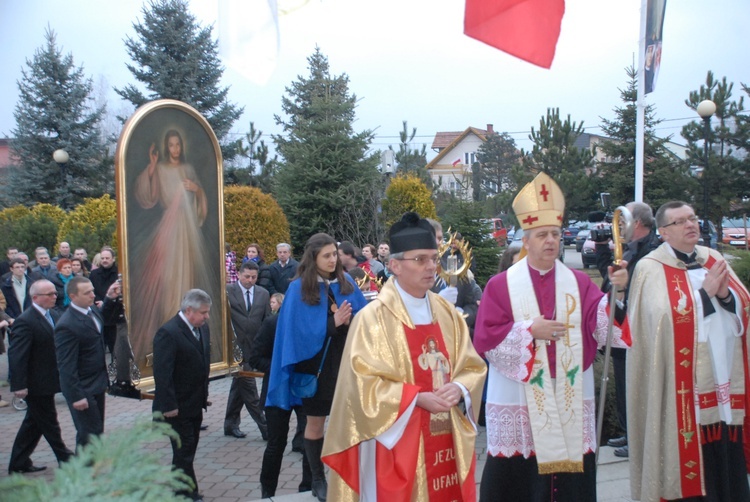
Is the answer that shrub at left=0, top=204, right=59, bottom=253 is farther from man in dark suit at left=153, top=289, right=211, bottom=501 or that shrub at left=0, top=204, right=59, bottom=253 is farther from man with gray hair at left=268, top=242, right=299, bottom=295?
man in dark suit at left=153, top=289, right=211, bottom=501

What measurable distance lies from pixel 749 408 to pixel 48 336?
614 cm

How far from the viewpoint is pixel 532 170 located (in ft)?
98.4

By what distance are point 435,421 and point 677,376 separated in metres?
2.06

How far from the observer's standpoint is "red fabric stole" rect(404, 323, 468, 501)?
374 cm

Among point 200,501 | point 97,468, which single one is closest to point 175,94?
point 200,501

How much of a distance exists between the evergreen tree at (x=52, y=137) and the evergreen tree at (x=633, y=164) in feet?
64.1

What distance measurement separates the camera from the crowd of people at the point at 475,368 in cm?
371

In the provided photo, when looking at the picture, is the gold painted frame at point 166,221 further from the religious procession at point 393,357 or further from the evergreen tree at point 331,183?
the evergreen tree at point 331,183

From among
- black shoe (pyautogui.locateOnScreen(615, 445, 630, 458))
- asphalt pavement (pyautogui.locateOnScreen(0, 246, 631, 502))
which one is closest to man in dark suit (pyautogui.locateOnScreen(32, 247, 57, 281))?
asphalt pavement (pyautogui.locateOnScreen(0, 246, 631, 502))

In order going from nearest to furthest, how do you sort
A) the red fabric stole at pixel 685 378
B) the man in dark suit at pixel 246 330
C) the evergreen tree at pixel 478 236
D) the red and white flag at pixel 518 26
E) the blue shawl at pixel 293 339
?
the red and white flag at pixel 518 26 → the red fabric stole at pixel 685 378 → the blue shawl at pixel 293 339 → the man in dark suit at pixel 246 330 → the evergreen tree at pixel 478 236

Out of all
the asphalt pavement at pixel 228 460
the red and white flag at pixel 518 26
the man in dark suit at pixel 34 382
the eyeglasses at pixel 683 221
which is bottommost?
the asphalt pavement at pixel 228 460

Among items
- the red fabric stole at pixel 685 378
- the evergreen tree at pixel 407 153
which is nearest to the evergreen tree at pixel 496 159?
the evergreen tree at pixel 407 153

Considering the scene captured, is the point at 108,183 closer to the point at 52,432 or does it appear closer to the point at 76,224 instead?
the point at 76,224

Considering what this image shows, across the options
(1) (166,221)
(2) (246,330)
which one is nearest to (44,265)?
(1) (166,221)
